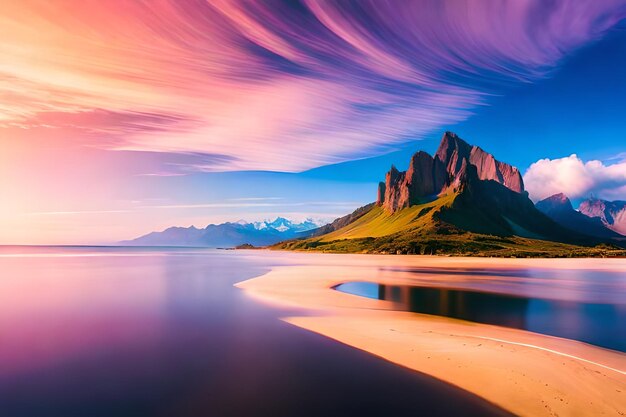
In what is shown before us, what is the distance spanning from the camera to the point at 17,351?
2050 centimetres

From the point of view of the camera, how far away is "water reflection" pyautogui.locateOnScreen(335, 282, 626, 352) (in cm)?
2404

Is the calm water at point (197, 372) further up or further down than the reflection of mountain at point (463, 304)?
further down

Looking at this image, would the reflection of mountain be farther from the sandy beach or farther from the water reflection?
the sandy beach

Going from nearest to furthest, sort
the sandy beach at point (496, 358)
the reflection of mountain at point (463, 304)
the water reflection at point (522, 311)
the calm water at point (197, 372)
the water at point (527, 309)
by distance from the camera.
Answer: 1. the calm water at point (197, 372)
2. the sandy beach at point (496, 358)
3. the water reflection at point (522, 311)
4. the water at point (527, 309)
5. the reflection of mountain at point (463, 304)

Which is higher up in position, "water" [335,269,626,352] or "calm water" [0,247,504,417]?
"water" [335,269,626,352]

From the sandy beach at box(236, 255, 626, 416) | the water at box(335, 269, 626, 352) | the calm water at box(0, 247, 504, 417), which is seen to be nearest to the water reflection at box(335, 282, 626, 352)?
the water at box(335, 269, 626, 352)

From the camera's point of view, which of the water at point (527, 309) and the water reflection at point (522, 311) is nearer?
the water reflection at point (522, 311)

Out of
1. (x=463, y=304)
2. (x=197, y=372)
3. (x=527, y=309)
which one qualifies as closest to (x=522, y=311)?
(x=527, y=309)

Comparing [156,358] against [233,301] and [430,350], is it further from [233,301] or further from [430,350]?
[233,301]

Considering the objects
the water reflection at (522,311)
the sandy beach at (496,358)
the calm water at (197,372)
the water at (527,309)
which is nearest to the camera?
the calm water at (197,372)

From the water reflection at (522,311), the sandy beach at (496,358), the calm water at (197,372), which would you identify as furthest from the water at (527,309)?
the calm water at (197,372)

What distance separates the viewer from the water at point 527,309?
24.2m

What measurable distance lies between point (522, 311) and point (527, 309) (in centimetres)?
137

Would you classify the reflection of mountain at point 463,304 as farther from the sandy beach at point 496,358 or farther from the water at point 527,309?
the sandy beach at point 496,358
